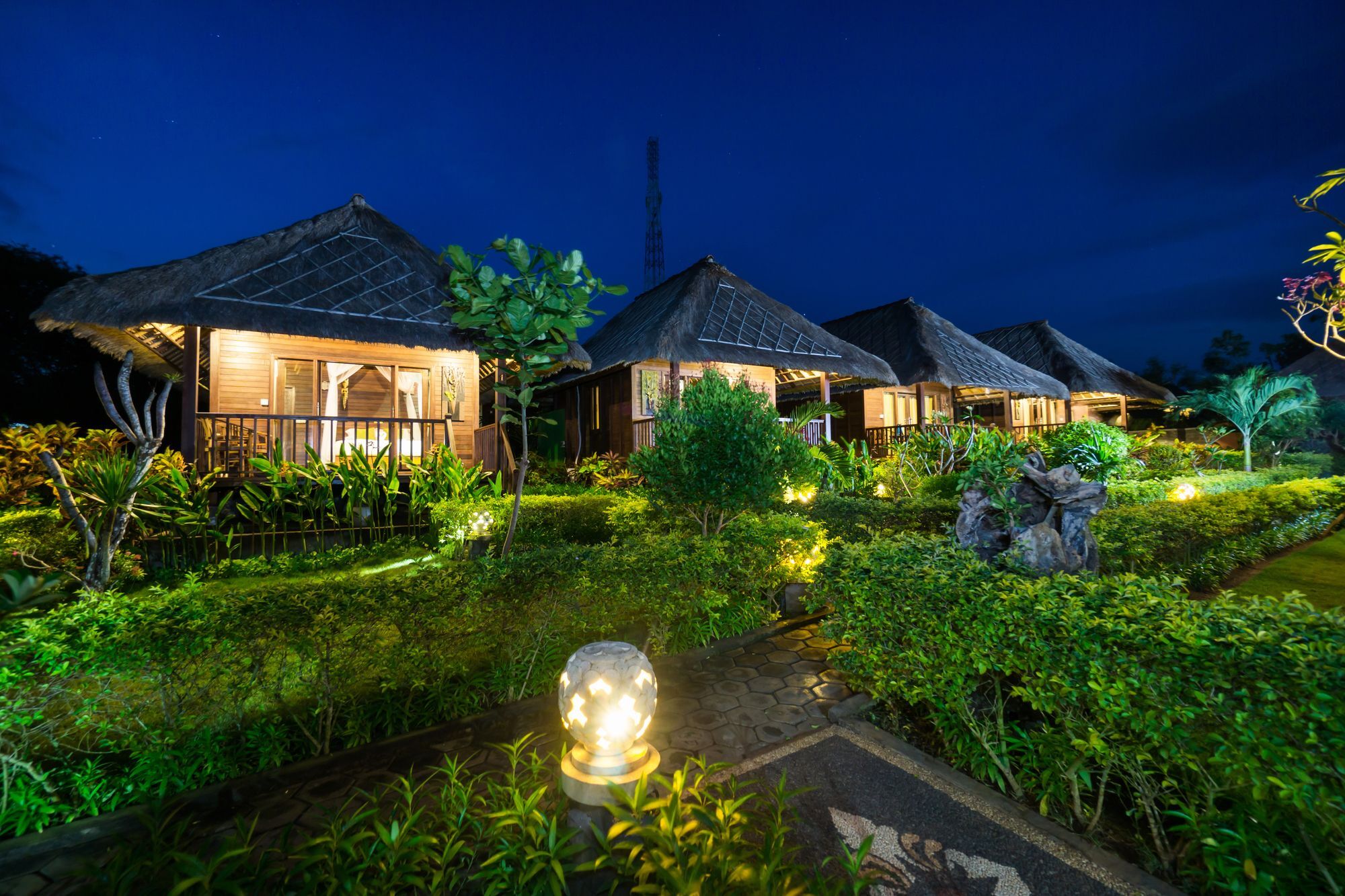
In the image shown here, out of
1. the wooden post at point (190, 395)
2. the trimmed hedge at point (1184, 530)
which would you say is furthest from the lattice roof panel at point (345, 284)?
the trimmed hedge at point (1184, 530)

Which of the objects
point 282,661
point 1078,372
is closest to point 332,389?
point 282,661

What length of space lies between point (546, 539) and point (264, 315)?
615cm

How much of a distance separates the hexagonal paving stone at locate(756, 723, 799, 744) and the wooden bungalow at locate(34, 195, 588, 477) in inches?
273

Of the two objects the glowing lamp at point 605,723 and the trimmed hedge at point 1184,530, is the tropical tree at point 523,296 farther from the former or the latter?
the trimmed hedge at point 1184,530

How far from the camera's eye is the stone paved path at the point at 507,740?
2398mm

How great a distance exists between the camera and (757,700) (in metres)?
3.75

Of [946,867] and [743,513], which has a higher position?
[743,513]

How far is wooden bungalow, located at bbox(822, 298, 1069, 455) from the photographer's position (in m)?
16.5

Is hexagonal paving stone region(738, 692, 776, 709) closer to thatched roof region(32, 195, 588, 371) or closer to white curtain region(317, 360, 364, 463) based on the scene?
thatched roof region(32, 195, 588, 371)

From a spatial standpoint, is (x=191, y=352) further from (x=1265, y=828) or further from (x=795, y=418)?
(x=1265, y=828)

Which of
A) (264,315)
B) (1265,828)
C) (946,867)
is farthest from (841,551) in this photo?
(264,315)

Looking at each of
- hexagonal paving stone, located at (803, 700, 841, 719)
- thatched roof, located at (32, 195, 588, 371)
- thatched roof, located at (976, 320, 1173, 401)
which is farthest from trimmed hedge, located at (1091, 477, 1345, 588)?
thatched roof, located at (976, 320, 1173, 401)

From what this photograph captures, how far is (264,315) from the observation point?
870cm

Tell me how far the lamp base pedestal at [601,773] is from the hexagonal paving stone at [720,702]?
1243 millimetres
